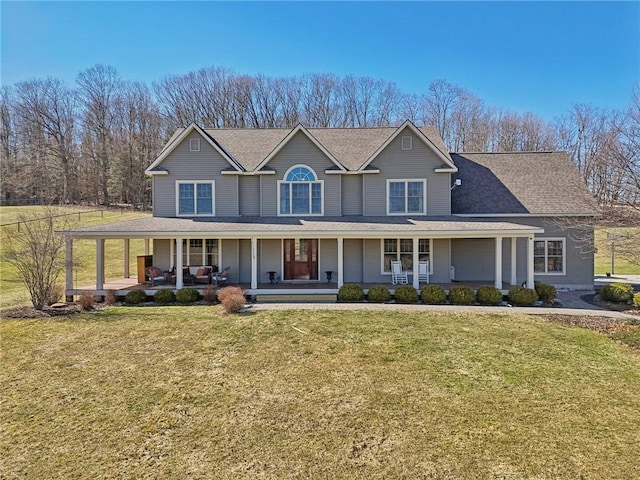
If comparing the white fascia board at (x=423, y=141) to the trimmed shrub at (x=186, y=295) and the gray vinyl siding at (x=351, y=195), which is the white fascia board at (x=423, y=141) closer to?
the gray vinyl siding at (x=351, y=195)

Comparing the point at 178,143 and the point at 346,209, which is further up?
the point at 178,143

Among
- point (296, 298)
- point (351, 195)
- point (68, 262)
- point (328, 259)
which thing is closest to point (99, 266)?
point (68, 262)

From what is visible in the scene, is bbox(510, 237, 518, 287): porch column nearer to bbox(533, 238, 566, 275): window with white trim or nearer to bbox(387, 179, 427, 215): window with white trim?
bbox(533, 238, 566, 275): window with white trim

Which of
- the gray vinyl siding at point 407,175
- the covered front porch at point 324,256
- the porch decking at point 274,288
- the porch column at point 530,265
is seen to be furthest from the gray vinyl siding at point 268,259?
the porch column at point 530,265

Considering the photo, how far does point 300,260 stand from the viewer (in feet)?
57.1

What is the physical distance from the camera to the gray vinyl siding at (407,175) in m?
17.4

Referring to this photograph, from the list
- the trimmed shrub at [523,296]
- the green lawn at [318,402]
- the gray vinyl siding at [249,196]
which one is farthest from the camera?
the gray vinyl siding at [249,196]

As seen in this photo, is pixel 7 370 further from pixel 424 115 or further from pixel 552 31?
pixel 424 115

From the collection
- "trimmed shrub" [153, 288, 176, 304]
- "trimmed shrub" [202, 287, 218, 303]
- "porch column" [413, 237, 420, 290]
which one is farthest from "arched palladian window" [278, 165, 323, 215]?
"trimmed shrub" [153, 288, 176, 304]

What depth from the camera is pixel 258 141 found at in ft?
66.6

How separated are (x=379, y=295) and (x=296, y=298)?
10.9 ft

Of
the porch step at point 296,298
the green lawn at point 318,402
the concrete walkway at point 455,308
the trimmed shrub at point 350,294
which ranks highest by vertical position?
the trimmed shrub at point 350,294

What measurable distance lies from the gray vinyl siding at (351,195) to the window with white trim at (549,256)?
28.3ft

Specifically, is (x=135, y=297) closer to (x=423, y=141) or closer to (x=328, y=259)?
(x=328, y=259)
